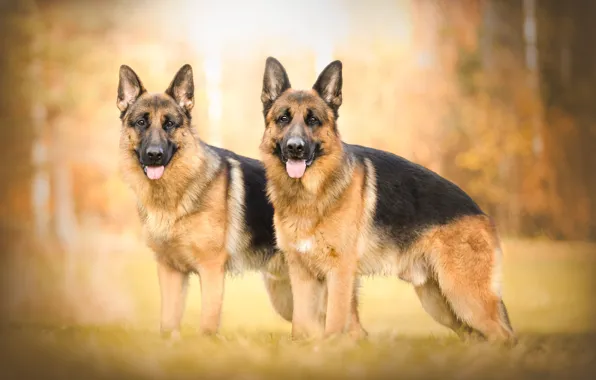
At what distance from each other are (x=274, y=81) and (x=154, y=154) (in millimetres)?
1020

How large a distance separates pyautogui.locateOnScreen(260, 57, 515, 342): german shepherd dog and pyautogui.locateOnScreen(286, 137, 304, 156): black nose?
1.7 inches

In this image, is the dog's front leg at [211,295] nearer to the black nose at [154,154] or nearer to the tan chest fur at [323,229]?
the tan chest fur at [323,229]

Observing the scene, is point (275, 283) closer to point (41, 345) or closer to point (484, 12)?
point (41, 345)

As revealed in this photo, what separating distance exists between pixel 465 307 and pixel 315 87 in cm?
192

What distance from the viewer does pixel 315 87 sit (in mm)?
4910

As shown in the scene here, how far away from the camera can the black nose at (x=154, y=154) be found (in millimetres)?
5000

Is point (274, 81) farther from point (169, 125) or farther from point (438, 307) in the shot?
point (438, 307)

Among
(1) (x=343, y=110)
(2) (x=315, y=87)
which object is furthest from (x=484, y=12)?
(2) (x=315, y=87)

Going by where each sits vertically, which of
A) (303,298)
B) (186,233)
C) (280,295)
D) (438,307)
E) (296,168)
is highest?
(296,168)

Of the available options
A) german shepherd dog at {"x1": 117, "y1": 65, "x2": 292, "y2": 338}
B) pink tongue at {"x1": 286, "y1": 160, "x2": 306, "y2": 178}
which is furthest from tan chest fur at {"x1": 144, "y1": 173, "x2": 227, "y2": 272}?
pink tongue at {"x1": 286, "y1": 160, "x2": 306, "y2": 178}

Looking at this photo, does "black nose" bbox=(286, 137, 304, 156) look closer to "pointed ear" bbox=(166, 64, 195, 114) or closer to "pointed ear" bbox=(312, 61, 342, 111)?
"pointed ear" bbox=(312, 61, 342, 111)

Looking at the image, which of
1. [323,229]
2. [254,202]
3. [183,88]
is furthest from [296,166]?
[183,88]

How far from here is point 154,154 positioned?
5016 millimetres

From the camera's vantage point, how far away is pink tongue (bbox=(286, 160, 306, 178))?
482 centimetres
